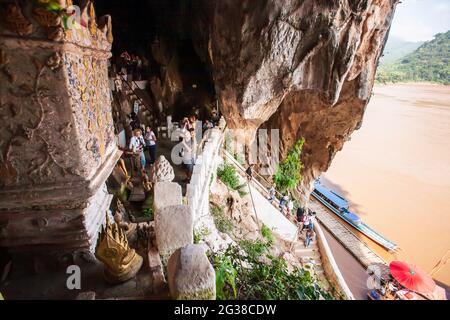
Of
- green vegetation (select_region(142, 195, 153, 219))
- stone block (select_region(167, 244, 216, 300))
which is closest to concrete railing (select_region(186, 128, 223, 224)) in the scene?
green vegetation (select_region(142, 195, 153, 219))

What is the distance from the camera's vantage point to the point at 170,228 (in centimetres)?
366

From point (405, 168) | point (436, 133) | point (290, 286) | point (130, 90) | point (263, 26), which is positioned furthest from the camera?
point (436, 133)

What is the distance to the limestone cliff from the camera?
7.86 metres

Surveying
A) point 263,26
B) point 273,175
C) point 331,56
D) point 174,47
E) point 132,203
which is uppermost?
point 174,47

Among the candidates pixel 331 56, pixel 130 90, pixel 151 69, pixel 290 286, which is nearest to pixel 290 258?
pixel 290 286

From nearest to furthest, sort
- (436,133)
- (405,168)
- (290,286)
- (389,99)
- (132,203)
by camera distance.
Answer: (290,286)
(132,203)
(405,168)
(436,133)
(389,99)

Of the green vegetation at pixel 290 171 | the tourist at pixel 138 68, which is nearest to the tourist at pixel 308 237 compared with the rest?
the green vegetation at pixel 290 171

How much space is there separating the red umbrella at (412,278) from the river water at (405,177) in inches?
155

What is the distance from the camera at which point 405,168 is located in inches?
904

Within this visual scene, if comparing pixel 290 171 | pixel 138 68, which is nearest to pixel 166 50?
pixel 138 68

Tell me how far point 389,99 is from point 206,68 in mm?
42060

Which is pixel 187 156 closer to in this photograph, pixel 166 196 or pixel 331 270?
pixel 166 196

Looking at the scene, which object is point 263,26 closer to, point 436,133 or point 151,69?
point 151,69

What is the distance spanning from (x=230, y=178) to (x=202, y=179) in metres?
3.26
